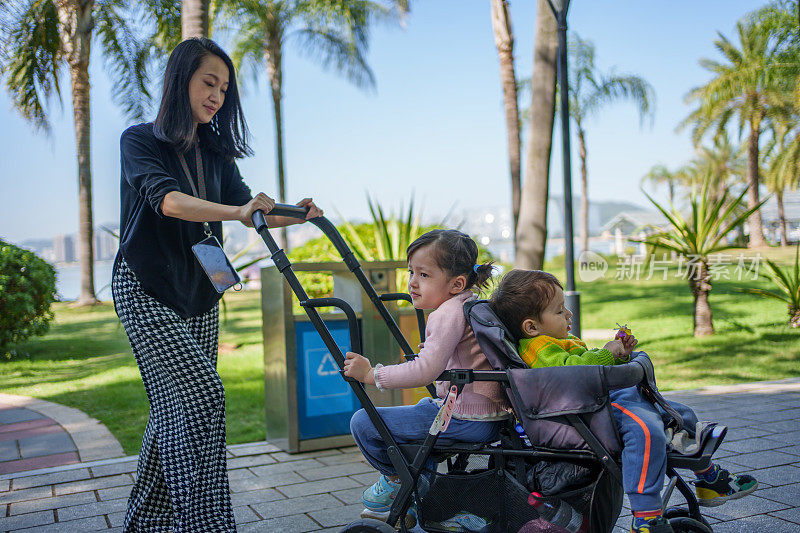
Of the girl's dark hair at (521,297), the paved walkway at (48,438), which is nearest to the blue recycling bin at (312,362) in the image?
the paved walkway at (48,438)

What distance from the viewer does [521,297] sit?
2.39 metres

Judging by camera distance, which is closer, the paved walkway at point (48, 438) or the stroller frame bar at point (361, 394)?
the stroller frame bar at point (361, 394)

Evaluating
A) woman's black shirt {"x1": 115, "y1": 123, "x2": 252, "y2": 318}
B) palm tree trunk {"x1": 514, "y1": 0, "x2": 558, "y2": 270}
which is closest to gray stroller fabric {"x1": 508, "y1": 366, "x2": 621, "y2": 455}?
woman's black shirt {"x1": 115, "y1": 123, "x2": 252, "y2": 318}

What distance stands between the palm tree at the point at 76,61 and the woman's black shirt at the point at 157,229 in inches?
454

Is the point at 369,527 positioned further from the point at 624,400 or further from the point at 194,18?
the point at 194,18

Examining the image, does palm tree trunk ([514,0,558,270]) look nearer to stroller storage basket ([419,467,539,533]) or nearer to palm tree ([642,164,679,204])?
stroller storage basket ([419,467,539,533])

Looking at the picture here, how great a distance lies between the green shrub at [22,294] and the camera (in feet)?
29.7

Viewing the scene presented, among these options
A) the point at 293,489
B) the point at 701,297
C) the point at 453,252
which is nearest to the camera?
the point at 453,252

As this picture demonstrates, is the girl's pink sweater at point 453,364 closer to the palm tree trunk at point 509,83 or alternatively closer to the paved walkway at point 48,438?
the paved walkway at point 48,438

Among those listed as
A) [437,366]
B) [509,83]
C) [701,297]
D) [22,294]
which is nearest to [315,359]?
[437,366]

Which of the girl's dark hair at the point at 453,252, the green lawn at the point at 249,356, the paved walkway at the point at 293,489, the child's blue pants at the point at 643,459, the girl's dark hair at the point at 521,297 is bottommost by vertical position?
the green lawn at the point at 249,356

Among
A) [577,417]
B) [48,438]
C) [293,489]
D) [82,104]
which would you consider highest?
[82,104]

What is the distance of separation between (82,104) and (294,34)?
29.4 ft

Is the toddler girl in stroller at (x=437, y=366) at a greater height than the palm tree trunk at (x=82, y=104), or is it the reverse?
the palm tree trunk at (x=82, y=104)
